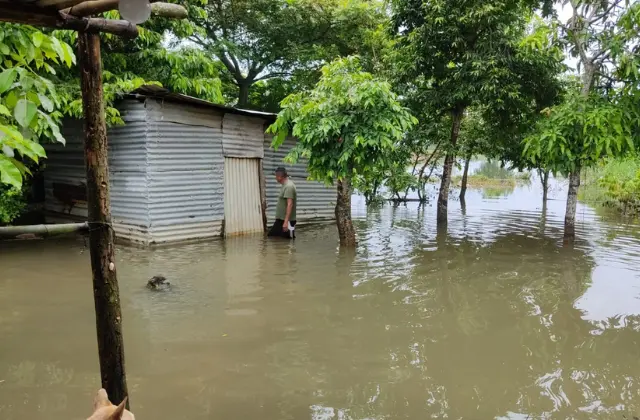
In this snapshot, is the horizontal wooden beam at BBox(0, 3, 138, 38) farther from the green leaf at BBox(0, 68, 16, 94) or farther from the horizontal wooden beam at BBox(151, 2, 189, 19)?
the green leaf at BBox(0, 68, 16, 94)

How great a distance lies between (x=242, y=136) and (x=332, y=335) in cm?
732

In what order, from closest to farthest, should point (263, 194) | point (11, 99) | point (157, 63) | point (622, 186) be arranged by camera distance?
point (11, 99) < point (157, 63) < point (263, 194) < point (622, 186)

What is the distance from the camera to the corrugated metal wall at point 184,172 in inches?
376

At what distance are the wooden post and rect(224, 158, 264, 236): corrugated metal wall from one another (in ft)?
26.3

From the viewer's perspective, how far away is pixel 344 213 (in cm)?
984

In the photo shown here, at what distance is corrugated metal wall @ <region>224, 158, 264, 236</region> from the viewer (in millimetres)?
11094

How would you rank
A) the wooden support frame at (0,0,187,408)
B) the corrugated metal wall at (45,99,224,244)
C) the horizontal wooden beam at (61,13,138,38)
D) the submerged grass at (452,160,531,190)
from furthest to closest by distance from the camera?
1. the submerged grass at (452,160,531,190)
2. the corrugated metal wall at (45,99,224,244)
3. the wooden support frame at (0,0,187,408)
4. the horizontal wooden beam at (61,13,138,38)

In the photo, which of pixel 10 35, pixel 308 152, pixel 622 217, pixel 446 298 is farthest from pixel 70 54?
pixel 622 217

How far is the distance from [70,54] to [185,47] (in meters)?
9.66

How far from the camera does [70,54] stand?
2.63 meters

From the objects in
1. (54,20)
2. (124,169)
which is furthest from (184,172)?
(54,20)

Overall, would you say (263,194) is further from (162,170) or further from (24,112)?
(24,112)

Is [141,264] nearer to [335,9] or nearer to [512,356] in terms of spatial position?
[512,356]

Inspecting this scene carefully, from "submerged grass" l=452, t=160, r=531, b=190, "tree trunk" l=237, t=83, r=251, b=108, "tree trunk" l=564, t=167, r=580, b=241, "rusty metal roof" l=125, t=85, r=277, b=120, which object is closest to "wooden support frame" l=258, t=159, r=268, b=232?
"rusty metal roof" l=125, t=85, r=277, b=120
